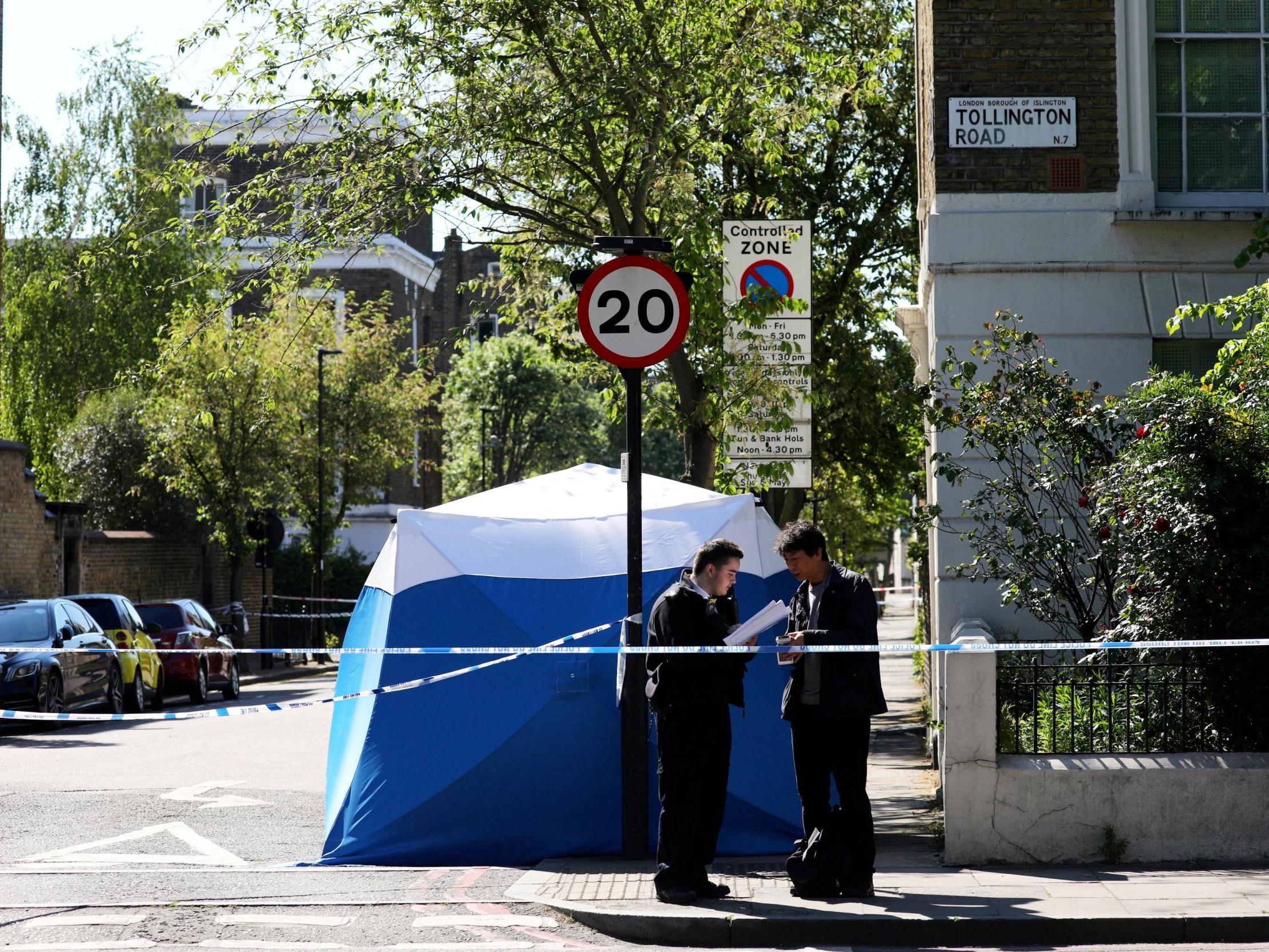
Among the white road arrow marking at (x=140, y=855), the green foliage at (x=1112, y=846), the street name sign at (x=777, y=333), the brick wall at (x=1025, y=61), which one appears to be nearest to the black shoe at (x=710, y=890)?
the green foliage at (x=1112, y=846)

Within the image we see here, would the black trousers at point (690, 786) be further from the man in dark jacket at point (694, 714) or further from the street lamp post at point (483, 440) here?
the street lamp post at point (483, 440)

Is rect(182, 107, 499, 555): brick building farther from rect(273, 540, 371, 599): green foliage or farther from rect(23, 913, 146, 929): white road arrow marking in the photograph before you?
rect(23, 913, 146, 929): white road arrow marking

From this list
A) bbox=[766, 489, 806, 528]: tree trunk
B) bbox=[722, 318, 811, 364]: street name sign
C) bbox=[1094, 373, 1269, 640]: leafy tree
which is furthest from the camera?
bbox=[766, 489, 806, 528]: tree trunk

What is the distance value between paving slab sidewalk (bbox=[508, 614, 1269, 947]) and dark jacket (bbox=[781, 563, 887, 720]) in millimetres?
906

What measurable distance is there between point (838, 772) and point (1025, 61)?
615 cm

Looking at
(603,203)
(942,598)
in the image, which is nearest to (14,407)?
(603,203)

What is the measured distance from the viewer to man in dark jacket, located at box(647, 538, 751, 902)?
730cm

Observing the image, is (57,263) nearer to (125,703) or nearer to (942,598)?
(125,703)

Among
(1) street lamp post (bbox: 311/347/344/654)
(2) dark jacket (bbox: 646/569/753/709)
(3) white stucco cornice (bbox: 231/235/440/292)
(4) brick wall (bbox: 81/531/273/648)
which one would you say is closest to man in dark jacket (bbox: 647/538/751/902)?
(2) dark jacket (bbox: 646/569/753/709)

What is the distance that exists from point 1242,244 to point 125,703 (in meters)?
16.8

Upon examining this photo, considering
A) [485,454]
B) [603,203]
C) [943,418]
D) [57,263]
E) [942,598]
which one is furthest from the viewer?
[485,454]

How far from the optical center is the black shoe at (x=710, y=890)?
7.28m

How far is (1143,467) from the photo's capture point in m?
8.77

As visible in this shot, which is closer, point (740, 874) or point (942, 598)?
point (740, 874)
